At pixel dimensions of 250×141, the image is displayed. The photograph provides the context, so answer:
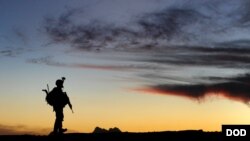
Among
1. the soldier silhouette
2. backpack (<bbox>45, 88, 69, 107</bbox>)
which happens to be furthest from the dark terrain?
backpack (<bbox>45, 88, 69, 107</bbox>)

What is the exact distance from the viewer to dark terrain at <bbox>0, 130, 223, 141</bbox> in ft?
67.3

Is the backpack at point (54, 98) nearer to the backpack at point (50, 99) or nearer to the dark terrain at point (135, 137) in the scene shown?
the backpack at point (50, 99)

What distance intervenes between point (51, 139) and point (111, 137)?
8.06ft

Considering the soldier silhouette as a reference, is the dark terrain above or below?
below

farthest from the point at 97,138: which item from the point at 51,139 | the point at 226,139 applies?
the point at 226,139

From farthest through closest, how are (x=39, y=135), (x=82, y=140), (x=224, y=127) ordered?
(x=39, y=135)
(x=82, y=140)
(x=224, y=127)

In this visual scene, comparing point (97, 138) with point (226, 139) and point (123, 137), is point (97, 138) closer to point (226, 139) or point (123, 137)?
point (123, 137)

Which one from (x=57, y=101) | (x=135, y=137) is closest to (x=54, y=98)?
(x=57, y=101)

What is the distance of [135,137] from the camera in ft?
69.5

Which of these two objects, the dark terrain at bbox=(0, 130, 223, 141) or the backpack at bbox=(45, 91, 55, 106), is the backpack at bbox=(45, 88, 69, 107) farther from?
the dark terrain at bbox=(0, 130, 223, 141)

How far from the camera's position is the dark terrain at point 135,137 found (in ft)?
67.3

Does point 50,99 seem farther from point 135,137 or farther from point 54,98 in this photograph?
point 135,137

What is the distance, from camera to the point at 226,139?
17.3 metres

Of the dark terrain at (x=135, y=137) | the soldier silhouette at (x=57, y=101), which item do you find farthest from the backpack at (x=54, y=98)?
the dark terrain at (x=135, y=137)
